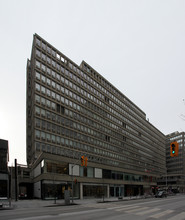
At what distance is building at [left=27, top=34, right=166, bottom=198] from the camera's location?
54.5 meters

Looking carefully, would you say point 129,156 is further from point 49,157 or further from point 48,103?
point 49,157

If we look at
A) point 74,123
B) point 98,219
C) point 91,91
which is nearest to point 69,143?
point 74,123

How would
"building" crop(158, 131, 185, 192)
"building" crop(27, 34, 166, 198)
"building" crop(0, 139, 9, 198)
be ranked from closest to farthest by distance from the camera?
"building" crop(0, 139, 9, 198) < "building" crop(27, 34, 166, 198) < "building" crop(158, 131, 185, 192)

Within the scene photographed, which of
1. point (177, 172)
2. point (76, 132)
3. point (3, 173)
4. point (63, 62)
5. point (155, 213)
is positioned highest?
point (63, 62)

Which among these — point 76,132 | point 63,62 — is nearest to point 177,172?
point 76,132

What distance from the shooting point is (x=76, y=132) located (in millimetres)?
77125

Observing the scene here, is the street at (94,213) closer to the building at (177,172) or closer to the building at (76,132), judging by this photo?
the building at (76,132)

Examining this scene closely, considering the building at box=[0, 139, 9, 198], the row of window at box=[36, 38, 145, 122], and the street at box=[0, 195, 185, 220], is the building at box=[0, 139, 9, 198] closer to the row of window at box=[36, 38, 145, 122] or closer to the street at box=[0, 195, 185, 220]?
the street at box=[0, 195, 185, 220]

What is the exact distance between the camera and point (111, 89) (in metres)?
102

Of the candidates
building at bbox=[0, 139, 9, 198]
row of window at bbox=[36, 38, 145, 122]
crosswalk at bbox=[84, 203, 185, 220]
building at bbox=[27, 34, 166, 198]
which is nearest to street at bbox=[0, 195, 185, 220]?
crosswalk at bbox=[84, 203, 185, 220]

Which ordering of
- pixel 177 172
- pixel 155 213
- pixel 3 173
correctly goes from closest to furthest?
pixel 155 213 → pixel 3 173 → pixel 177 172

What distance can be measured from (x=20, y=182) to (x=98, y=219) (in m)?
54.4

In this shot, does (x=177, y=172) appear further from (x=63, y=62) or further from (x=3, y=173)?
(x=3, y=173)

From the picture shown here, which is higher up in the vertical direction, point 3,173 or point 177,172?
point 3,173
